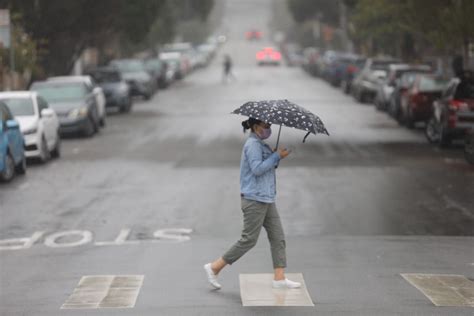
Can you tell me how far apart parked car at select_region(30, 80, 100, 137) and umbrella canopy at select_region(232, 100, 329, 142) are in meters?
22.5

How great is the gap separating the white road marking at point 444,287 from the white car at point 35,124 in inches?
585

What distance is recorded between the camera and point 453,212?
1747 cm

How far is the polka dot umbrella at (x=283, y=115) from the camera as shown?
34.8ft

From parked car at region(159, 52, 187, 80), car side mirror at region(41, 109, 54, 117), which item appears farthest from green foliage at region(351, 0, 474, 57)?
parked car at region(159, 52, 187, 80)

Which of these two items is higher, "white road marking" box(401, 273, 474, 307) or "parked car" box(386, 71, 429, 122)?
"white road marking" box(401, 273, 474, 307)

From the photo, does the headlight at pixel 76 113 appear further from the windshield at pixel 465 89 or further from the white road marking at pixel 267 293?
the white road marking at pixel 267 293

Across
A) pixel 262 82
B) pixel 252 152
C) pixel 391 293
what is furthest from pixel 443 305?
pixel 262 82

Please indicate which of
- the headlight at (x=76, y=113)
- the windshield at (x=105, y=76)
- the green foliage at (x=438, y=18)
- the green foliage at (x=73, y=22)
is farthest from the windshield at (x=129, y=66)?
the headlight at (x=76, y=113)

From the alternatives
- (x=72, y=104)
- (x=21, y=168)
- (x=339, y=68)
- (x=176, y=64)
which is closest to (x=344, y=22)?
(x=176, y=64)

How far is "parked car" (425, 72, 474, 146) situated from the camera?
28.0 m

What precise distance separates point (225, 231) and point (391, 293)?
16.4 feet

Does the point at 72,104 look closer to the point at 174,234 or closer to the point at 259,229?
the point at 174,234

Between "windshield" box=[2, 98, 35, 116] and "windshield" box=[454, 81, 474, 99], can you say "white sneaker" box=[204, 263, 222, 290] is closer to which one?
"windshield" box=[2, 98, 35, 116]

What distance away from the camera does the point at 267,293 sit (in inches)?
434
